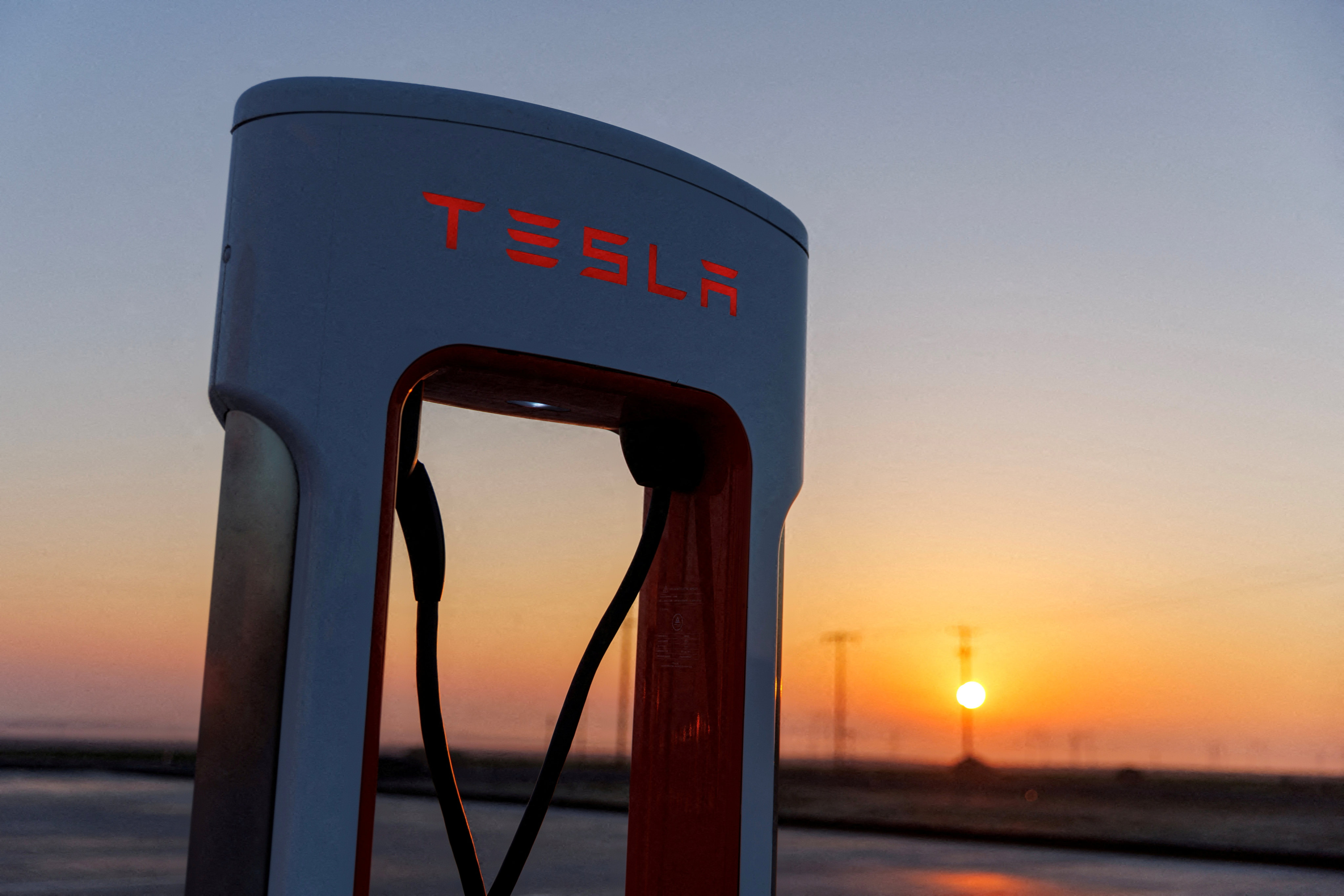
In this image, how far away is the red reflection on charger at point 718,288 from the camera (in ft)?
5.91

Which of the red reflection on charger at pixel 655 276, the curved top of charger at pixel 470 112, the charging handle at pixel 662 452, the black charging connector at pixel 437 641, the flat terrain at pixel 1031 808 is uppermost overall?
the curved top of charger at pixel 470 112

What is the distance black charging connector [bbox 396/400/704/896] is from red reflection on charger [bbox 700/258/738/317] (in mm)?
227

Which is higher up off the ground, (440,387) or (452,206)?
(452,206)

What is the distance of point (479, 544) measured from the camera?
188 centimetres

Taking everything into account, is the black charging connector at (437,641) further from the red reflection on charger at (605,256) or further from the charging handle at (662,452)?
the red reflection on charger at (605,256)

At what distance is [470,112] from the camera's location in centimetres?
160

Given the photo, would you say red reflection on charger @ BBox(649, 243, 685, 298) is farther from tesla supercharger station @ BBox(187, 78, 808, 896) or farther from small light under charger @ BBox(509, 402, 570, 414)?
small light under charger @ BBox(509, 402, 570, 414)

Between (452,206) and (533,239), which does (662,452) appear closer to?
(533,239)

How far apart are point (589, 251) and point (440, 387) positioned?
33cm

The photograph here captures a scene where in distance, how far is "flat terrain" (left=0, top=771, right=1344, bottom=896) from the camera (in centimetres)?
790

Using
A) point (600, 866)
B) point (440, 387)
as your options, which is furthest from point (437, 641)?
point (600, 866)

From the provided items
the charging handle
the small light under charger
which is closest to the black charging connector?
the charging handle

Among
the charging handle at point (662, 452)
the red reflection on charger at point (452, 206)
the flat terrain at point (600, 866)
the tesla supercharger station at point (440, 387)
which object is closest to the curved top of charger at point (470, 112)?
the tesla supercharger station at point (440, 387)

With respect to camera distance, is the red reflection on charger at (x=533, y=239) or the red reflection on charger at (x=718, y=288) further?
the red reflection on charger at (x=718, y=288)
